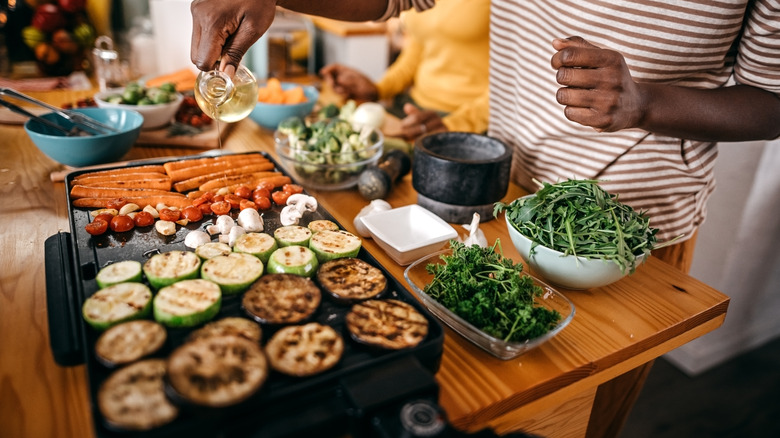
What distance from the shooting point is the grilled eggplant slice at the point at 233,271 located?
3.49 ft

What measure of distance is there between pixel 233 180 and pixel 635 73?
1329 millimetres

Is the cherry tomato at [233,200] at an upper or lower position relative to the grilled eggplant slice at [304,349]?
lower

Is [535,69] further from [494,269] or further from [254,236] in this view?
[254,236]

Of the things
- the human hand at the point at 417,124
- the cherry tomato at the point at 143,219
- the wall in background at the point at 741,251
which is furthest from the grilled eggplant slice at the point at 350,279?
the wall in background at the point at 741,251

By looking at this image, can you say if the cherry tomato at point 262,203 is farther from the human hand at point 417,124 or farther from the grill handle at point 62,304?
the human hand at point 417,124

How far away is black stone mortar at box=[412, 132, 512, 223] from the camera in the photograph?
145 cm

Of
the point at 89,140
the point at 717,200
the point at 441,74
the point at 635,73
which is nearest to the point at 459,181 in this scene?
the point at 635,73

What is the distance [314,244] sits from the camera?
1.22 m

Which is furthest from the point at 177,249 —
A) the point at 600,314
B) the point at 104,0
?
the point at 104,0

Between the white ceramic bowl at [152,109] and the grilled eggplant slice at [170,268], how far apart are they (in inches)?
44.5

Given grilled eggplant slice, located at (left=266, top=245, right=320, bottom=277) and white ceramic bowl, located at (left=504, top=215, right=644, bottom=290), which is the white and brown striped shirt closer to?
white ceramic bowl, located at (left=504, top=215, right=644, bottom=290)

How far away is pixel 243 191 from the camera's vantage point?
1552mm

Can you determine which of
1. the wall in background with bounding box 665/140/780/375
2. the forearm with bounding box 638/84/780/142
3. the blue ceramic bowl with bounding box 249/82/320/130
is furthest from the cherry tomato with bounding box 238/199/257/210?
the wall in background with bounding box 665/140/780/375

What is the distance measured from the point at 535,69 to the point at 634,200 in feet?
1.88
